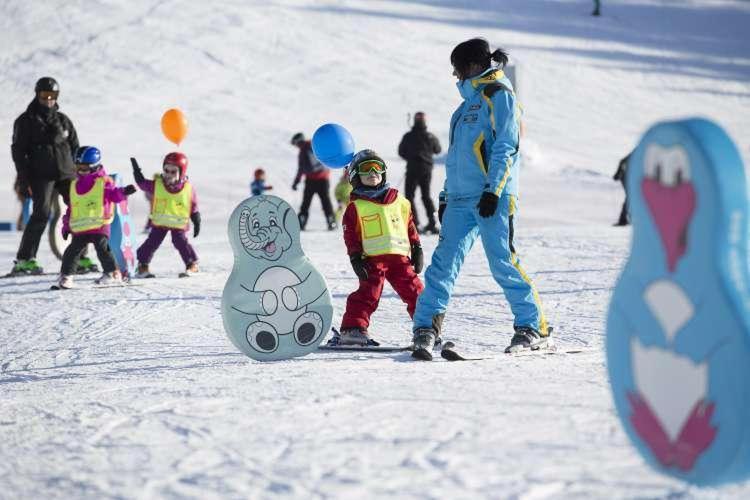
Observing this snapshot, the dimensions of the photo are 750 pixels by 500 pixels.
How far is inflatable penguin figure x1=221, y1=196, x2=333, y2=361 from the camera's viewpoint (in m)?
5.62

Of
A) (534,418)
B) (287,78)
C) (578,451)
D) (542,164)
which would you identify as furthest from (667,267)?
(287,78)

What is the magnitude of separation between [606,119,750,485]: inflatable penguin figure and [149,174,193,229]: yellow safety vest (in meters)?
7.59

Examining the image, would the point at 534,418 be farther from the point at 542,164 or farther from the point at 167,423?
the point at 542,164

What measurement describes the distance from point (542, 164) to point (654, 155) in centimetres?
2462

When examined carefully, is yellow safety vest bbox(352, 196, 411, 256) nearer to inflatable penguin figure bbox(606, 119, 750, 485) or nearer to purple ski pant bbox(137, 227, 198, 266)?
inflatable penguin figure bbox(606, 119, 750, 485)

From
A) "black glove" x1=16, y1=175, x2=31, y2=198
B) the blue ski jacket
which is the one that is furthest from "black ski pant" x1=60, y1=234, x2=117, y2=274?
the blue ski jacket

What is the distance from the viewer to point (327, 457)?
3.44m

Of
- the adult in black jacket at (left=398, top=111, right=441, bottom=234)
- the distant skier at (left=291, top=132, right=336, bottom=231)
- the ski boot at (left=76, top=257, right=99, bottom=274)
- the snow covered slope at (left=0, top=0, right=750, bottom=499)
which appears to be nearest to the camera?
the snow covered slope at (left=0, top=0, right=750, bottom=499)

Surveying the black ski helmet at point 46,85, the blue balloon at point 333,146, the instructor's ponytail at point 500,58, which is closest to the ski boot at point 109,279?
the black ski helmet at point 46,85

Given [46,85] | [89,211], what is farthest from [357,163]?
[46,85]

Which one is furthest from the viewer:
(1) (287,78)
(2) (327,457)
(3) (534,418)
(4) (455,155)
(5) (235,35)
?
(5) (235,35)

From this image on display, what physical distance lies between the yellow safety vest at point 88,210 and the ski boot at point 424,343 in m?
4.56

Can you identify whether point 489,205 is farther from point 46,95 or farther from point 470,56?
point 46,95

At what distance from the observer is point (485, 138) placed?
17.7 feet
